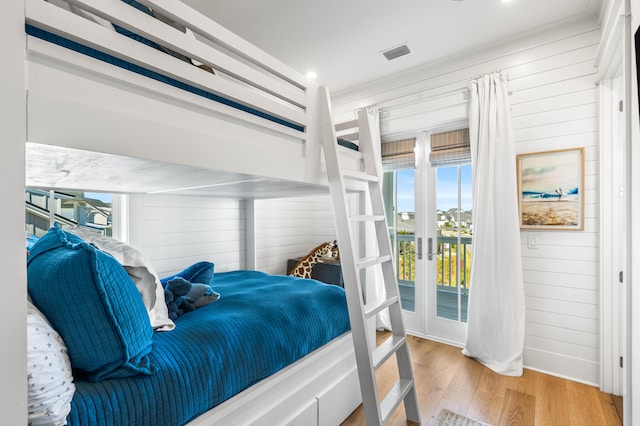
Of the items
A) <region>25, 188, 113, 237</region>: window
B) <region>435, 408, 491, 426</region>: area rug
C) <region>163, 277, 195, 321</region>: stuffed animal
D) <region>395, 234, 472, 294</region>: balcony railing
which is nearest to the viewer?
<region>163, 277, 195, 321</region>: stuffed animal

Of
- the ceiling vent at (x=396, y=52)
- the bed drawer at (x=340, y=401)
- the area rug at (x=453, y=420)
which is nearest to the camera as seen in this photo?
the bed drawer at (x=340, y=401)

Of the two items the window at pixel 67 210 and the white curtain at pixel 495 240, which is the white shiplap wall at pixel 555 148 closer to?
the white curtain at pixel 495 240

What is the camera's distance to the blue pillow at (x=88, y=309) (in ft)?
2.91

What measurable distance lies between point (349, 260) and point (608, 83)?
2347 mm

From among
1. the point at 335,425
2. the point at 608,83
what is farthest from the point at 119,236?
the point at 608,83

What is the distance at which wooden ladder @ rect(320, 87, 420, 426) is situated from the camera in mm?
1513

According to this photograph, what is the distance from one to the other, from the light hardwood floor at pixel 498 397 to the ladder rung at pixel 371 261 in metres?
0.98

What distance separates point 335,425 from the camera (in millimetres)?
1800

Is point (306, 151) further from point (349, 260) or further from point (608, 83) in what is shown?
point (608, 83)

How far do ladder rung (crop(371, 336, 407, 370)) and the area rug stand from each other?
1.73ft

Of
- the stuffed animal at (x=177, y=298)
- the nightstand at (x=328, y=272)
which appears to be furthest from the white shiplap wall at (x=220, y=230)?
the stuffed animal at (x=177, y=298)

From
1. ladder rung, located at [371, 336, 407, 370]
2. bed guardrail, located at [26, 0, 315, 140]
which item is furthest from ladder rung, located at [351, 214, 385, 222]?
ladder rung, located at [371, 336, 407, 370]

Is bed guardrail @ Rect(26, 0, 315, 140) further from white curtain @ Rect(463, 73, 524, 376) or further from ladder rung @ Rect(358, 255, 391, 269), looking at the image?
white curtain @ Rect(463, 73, 524, 376)

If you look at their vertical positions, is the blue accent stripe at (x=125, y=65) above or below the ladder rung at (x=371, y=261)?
above
